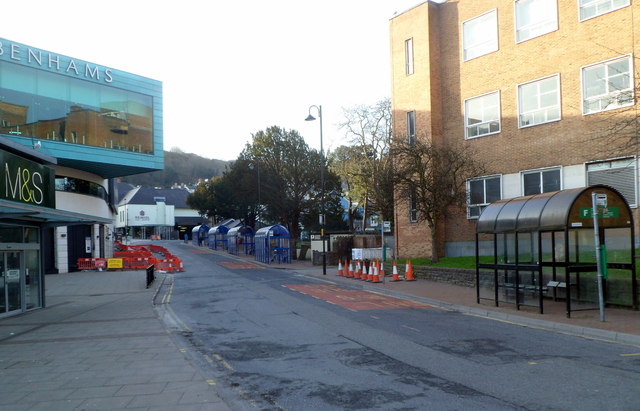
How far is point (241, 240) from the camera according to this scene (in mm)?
53625

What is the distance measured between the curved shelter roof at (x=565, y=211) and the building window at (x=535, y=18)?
435 inches

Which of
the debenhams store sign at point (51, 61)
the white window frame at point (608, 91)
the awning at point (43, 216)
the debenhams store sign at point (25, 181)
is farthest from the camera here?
the debenhams store sign at point (51, 61)

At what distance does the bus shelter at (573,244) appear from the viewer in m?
12.6

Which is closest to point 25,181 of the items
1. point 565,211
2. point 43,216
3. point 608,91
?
point 43,216

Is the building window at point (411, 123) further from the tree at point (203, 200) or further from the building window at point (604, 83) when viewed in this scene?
the tree at point (203, 200)

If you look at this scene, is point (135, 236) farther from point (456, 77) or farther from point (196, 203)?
point (456, 77)

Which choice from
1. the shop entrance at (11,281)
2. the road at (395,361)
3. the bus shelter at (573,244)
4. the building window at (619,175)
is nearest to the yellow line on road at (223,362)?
the road at (395,361)

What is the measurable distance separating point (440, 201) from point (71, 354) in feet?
53.3

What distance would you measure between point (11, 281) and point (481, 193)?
19.4 metres

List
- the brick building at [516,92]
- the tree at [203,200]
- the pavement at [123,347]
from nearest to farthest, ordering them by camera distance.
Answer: the pavement at [123,347] < the brick building at [516,92] < the tree at [203,200]

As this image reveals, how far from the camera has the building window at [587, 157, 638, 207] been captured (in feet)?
62.1

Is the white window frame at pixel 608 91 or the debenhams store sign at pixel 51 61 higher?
the debenhams store sign at pixel 51 61

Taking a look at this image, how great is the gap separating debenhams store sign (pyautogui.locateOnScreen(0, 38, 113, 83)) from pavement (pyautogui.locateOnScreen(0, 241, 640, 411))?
1536cm

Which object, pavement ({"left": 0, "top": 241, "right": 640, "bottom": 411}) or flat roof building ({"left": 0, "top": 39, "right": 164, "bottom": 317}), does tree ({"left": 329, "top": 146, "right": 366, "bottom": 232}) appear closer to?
flat roof building ({"left": 0, "top": 39, "right": 164, "bottom": 317})
